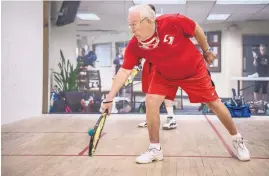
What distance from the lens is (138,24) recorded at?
1499 millimetres

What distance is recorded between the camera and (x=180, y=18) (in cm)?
163

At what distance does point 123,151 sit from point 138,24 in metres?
0.88

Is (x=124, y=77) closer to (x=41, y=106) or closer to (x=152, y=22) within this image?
(x=152, y=22)

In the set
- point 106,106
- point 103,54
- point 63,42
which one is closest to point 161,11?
point 103,54

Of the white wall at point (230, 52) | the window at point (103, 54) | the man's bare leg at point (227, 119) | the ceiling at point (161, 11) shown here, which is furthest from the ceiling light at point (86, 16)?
the man's bare leg at point (227, 119)

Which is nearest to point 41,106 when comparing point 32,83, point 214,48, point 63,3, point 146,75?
point 32,83

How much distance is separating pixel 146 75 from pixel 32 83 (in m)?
2.00

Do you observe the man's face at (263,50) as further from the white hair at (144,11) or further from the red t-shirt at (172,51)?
the white hair at (144,11)

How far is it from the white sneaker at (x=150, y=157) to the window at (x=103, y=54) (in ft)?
10.1

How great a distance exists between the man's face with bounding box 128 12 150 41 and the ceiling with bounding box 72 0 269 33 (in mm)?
3212

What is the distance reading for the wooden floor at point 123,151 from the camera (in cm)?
158

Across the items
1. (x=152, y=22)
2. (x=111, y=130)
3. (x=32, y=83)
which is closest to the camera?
(x=152, y=22)

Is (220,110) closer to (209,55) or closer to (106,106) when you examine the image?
(209,55)

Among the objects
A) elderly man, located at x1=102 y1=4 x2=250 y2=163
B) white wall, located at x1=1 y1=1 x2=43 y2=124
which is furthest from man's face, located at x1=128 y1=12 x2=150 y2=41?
white wall, located at x1=1 y1=1 x2=43 y2=124
